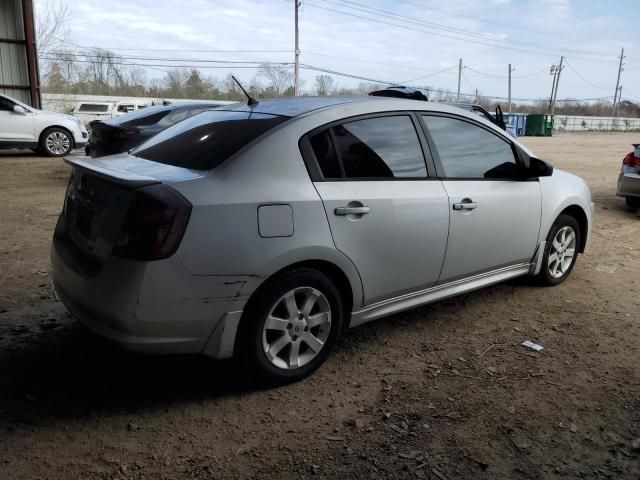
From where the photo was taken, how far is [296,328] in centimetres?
307

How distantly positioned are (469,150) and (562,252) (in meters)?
1.61

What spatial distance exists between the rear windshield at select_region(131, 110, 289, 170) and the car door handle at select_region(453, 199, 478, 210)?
4.27 feet

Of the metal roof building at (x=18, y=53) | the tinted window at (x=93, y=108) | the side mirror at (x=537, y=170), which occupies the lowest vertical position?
the side mirror at (x=537, y=170)

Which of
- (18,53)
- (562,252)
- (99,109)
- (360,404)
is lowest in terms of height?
(360,404)

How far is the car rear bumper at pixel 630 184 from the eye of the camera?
27.5ft

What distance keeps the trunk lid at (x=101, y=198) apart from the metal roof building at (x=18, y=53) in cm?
1624

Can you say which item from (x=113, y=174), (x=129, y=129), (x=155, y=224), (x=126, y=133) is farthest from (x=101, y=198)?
(x=129, y=129)

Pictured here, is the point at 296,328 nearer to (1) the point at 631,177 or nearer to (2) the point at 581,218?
(2) the point at 581,218

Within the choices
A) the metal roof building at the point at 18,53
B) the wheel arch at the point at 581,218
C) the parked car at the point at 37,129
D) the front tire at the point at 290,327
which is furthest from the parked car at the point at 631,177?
the metal roof building at the point at 18,53

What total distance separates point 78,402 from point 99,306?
0.59 metres

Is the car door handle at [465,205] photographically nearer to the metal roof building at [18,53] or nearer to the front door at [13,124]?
the front door at [13,124]

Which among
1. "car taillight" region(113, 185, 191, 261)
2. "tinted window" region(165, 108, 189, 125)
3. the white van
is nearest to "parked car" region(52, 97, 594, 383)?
"car taillight" region(113, 185, 191, 261)

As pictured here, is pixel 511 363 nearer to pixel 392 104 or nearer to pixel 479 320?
pixel 479 320

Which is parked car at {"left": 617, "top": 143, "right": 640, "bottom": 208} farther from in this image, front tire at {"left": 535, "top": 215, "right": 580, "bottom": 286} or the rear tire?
front tire at {"left": 535, "top": 215, "right": 580, "bottom": 286}
